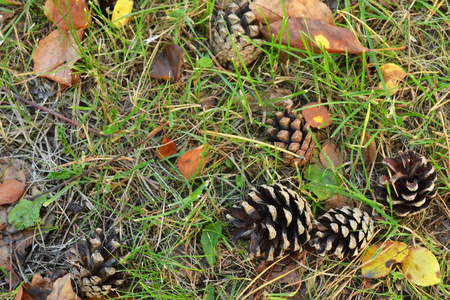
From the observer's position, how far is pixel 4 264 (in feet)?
6.45

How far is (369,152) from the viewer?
211 cm

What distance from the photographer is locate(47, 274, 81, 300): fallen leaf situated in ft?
6.25

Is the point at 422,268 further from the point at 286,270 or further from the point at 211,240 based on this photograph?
the point at 211,240

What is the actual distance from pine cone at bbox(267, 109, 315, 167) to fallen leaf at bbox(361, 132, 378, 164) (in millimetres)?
292

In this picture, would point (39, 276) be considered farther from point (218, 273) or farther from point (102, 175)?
point (218, 273)

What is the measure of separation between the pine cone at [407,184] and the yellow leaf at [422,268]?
20 cm

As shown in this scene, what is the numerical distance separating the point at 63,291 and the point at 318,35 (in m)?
1.73

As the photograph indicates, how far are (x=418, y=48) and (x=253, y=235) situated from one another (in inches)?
52.7

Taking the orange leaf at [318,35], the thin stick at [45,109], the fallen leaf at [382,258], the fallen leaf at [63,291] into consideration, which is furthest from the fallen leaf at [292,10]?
the fallen leaf at [63,291]

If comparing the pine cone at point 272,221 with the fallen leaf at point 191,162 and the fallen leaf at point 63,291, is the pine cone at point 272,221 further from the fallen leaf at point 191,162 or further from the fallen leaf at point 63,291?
the fallen leaf at point 63,291

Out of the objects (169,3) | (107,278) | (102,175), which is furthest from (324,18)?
(107,278)

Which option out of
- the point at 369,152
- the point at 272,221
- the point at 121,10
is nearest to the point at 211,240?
the point at 272,221

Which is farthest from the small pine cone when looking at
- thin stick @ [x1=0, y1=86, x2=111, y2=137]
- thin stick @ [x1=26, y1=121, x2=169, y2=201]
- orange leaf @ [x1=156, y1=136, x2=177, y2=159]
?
thin stick @ [x1=0, y1=86, x2=111, y2=137]

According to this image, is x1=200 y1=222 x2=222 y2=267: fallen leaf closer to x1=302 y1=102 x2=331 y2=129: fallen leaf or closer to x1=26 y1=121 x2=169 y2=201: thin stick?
x1=26 y1=121 x2=169 y2=201: thin stick
